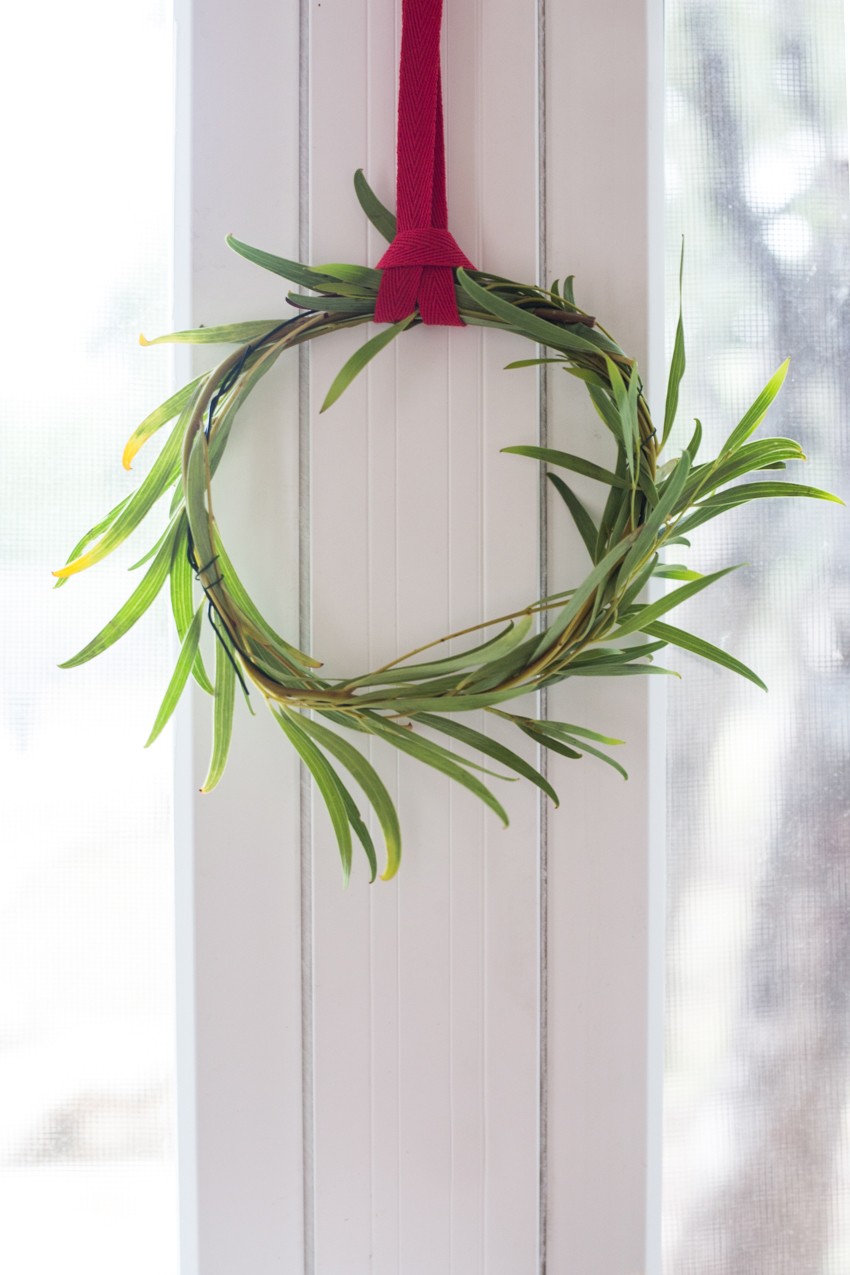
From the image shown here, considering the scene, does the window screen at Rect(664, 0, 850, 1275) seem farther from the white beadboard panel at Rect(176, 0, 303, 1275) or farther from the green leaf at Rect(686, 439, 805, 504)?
the white beadboard panel at Rect(176, 0, 303, 1275)

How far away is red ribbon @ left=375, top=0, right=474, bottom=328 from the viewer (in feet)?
1.35

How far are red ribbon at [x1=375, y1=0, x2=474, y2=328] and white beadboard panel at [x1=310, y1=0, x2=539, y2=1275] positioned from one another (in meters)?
0.03

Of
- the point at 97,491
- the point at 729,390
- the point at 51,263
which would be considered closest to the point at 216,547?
the point at 97,491

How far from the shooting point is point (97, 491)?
0.51 metres

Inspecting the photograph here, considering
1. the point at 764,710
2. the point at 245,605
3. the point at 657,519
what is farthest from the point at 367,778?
the point at 764,710

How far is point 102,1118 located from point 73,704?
0.32 metres

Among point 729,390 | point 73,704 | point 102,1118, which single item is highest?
point 729,390

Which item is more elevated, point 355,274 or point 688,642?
point 355,274

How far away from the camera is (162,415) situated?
42cm

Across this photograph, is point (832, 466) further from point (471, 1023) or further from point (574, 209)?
point (471, 1023)

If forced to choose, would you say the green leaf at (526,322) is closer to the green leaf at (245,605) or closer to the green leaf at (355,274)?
the green leaf at (355,274)

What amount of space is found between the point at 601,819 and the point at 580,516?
0.21 metres

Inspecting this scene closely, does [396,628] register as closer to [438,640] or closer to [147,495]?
[438,640]

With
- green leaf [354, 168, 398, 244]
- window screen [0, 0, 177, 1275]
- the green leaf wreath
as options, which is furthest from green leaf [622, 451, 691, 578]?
window screen [0, 0, 177, 1275]
